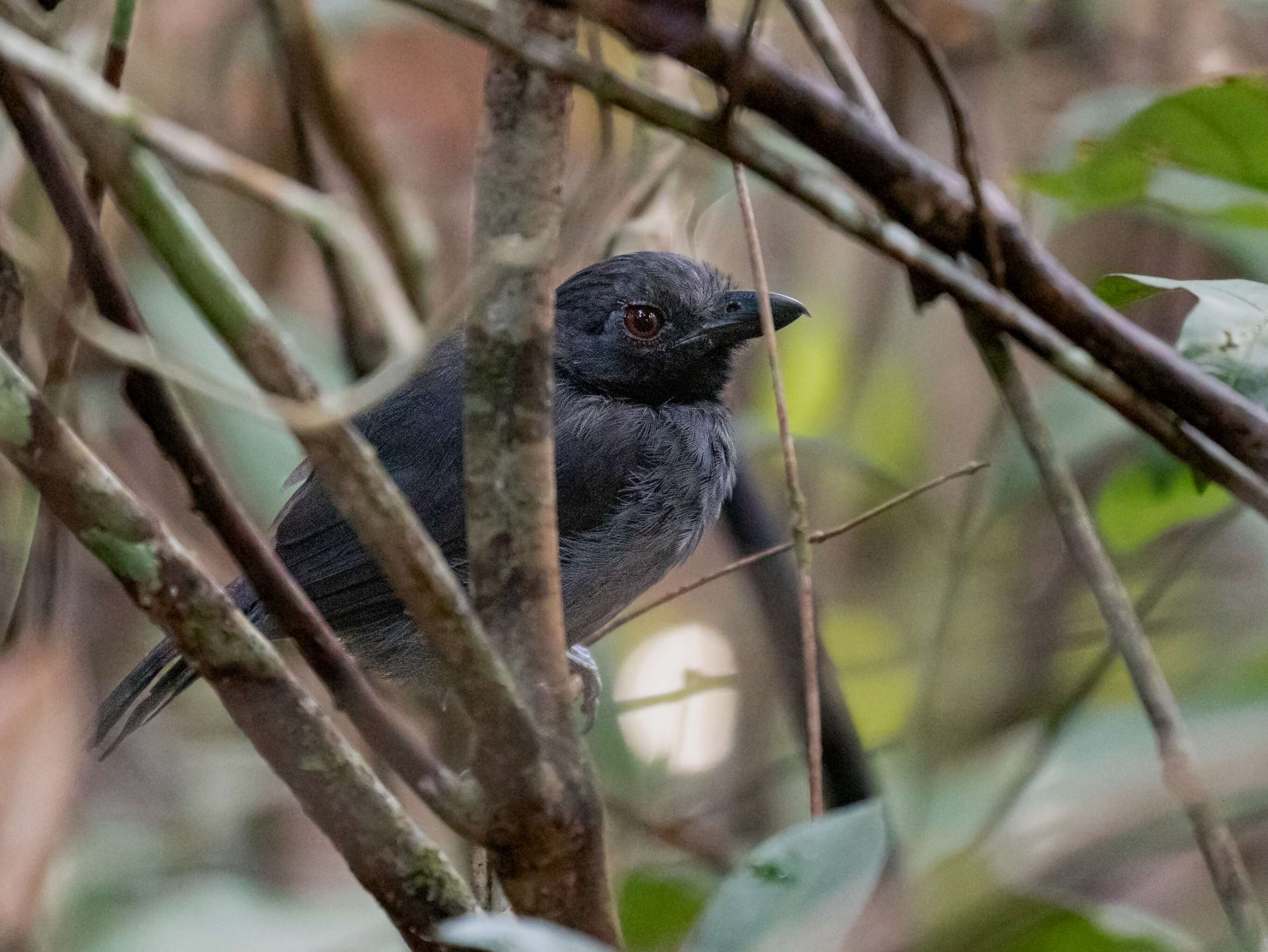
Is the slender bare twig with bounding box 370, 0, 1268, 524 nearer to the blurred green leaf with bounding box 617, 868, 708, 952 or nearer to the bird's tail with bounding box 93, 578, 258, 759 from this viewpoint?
the blurred green leaf with bounding box 617, 868, 708, 952

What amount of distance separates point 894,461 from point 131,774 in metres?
2.93

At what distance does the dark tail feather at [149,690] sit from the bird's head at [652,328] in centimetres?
128

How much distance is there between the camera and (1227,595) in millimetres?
4215

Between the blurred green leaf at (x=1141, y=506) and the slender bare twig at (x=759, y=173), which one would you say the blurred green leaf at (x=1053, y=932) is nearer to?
the slender bare twig at (x=759, y=173)

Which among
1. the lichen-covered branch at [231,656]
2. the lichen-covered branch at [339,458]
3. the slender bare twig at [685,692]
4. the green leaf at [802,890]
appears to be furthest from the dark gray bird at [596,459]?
the green leaf at [802,890]

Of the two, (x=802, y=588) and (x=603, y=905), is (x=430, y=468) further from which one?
(x=603, y=905)

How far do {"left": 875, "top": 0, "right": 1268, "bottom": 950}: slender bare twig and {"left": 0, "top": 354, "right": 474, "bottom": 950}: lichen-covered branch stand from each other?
37.9 inches

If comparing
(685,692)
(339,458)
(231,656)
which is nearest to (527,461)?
(339,458)

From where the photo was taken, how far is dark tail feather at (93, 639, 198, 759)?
2826mm

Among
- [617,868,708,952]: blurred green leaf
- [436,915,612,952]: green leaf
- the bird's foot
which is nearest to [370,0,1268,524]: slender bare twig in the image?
[436,915,612,952]: green leaf

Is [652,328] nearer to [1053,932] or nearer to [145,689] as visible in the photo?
[145,689]

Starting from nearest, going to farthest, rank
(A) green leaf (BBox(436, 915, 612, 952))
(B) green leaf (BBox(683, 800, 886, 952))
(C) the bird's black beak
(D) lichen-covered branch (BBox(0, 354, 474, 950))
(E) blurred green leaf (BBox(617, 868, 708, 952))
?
(A) green leaf (BBox(436, 915, 612, 952)) → (B) green leaf (BBox(683, 800, 886, 952)) → (D) lichen-covered branch (BBox(0, 354, 474, 950)) → (E) blurred green leaf (BBox(617, 868, 708, 952)) → (C) the bird's black beak

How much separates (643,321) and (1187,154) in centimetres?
161

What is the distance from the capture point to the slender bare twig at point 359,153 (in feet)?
12.4
